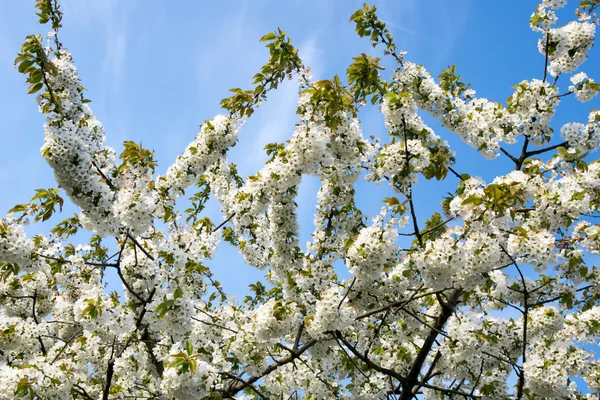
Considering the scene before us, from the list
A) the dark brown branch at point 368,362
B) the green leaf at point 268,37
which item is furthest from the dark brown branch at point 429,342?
the green leaf at point 268,37

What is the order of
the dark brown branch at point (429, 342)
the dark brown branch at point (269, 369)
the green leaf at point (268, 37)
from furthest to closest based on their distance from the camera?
1. the dark brown branch at point (429, 342)
2. the dark brown branch at point (269, 369)
3. the green leaf at point (268, 37)

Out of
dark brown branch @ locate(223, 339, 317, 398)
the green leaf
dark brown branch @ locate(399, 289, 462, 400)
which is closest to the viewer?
the green leaf

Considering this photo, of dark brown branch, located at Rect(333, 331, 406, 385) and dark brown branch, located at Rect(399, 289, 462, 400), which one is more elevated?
dark brown branch, located at Rect(399, 289, 462, 400)

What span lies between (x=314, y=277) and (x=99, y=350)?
3.38 meters

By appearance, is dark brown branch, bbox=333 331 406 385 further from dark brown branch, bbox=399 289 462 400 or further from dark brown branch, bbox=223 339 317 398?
dark brown branch, bbox=223 339 317 398

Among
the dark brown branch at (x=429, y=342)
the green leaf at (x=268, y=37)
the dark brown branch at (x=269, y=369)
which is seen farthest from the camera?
the dark brown branch at (x=429, y=342)

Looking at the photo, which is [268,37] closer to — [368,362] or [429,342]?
[368,362]

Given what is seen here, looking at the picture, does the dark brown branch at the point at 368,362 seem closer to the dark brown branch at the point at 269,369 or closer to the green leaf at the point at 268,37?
the dark brown branch at the point at 269,369

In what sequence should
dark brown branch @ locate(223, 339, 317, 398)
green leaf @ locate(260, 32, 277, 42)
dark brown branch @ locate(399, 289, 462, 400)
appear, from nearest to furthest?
green leaf @ locate(260, 32, 277, 42)
dark brown branch @ locate(223, 339, 317, 398)
dark brown branch @ locate(399, 289, 462, 400)

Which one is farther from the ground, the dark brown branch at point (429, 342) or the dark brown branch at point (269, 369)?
the dark brown branch at point (429, 342)

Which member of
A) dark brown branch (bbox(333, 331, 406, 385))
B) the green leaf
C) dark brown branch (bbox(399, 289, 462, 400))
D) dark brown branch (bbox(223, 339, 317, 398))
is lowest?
dark brown branch (bbox(223, 339, 317, 398))

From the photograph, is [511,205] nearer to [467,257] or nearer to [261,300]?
[467,257]

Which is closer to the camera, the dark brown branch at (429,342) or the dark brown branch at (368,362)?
the dark brown branch at (368,362)

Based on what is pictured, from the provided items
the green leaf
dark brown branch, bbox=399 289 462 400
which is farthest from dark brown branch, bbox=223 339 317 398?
the green leaf
